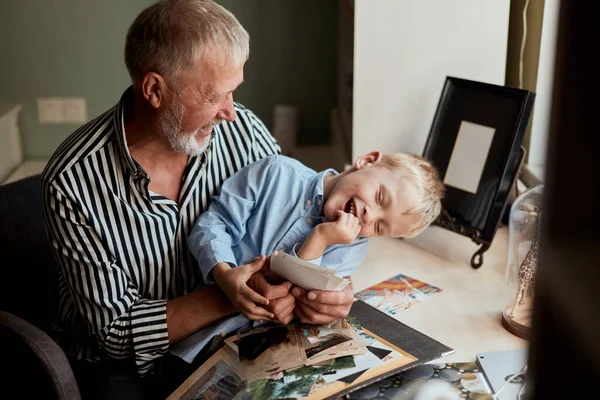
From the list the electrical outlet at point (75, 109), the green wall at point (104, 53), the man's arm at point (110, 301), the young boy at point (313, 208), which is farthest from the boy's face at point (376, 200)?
the electrical outlet at point (75, 109)

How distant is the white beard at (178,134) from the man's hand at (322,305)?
0.39 m

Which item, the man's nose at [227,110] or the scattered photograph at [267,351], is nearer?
the scattered photograph at [267,351]

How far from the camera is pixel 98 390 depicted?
4.84 ft

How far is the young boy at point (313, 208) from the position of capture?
60.0 inches

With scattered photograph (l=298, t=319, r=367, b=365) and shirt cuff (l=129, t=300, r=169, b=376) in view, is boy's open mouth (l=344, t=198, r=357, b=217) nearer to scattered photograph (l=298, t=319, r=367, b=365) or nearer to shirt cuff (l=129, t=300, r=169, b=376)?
scattered photograph (l=298, t=319, r=367, b=365)

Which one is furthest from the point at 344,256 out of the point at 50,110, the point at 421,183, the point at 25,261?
the point at 50,110

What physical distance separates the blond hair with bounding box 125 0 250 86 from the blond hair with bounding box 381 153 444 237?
450 mm

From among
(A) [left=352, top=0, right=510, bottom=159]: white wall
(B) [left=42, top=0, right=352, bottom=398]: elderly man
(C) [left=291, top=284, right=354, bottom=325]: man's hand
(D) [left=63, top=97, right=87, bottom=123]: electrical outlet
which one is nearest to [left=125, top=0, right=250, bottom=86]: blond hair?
(B) [left=42, top=0, right=352, bottom=398]: elderly man

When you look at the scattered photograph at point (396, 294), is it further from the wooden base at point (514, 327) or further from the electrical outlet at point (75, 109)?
the electrical outlet at point (75, 109)

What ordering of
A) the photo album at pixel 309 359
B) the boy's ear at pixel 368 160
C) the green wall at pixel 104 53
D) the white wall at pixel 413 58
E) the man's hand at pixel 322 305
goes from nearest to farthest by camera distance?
the photo album at pixel 309 359
the man's hand at pixel 322 305
the boy's ear at pixel 368 160
the white wall at pixel 413 58
the green wall at pixel 104 53

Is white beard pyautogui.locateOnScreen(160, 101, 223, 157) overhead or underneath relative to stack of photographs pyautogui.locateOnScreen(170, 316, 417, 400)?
overhead

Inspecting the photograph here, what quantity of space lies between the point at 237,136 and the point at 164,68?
0.34m

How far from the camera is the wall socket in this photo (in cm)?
345

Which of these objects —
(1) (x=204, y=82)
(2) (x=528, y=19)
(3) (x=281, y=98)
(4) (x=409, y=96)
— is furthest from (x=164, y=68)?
(3) (x=281, y=98)
